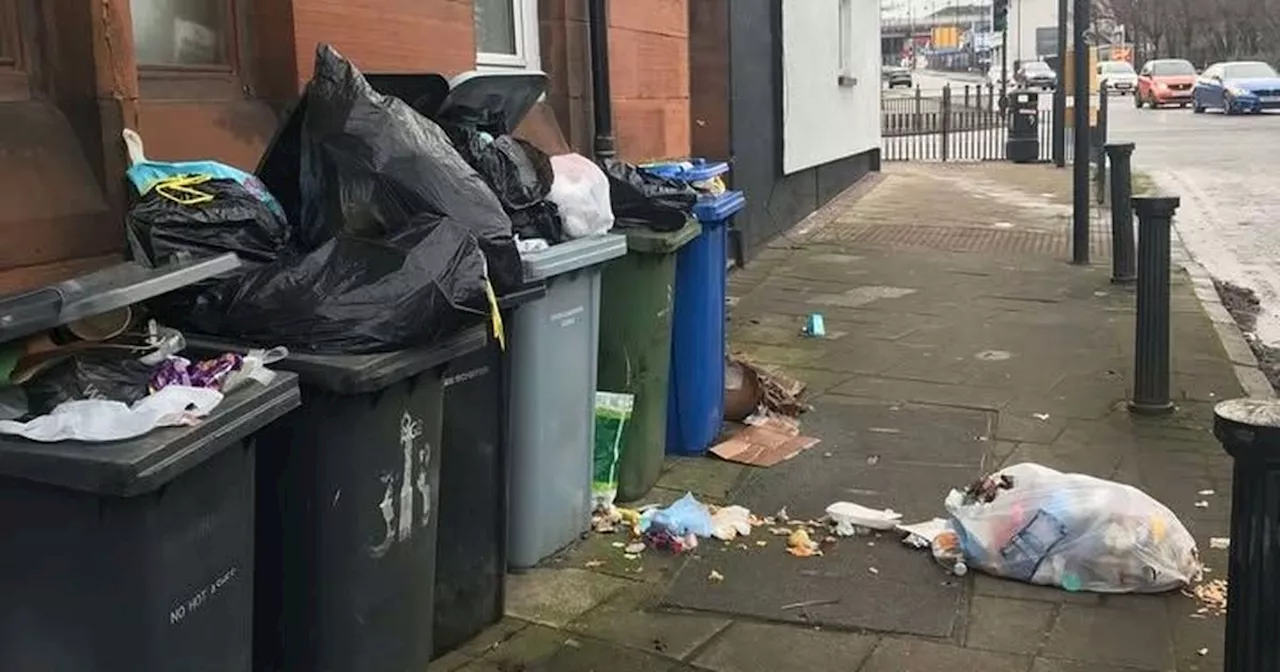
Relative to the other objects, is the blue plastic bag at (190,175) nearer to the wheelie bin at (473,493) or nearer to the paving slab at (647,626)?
the wheelie bin at (473,493)

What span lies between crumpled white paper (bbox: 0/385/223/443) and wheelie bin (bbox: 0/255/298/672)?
0.02m

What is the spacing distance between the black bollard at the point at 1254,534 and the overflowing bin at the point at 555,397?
2071 mm

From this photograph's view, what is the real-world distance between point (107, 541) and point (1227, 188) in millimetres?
18001

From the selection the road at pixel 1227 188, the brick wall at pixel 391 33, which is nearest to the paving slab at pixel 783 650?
the brick wall at pixel 391 33

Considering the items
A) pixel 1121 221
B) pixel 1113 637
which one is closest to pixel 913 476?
pixel 1113 637

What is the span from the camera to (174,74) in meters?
4.49

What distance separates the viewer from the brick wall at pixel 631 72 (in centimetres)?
734

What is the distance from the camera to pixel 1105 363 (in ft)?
24.5

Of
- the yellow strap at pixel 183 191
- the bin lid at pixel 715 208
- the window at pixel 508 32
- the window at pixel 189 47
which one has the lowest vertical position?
the bin lid at pixel 715 208

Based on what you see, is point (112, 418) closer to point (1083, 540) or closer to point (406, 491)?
point (406, 491)

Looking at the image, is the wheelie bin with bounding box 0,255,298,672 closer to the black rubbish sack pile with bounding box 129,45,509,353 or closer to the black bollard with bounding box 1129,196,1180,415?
the black rubbish sack pile with bounding box 129,45,509,353

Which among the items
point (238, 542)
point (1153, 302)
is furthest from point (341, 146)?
point (1153, 302)

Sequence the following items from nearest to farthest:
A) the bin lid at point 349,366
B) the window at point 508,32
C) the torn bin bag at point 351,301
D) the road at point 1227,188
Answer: the bin lid at point 349,366, the torn bin bag at point 351,301, the window at point 508,32, the road at point 1227,188

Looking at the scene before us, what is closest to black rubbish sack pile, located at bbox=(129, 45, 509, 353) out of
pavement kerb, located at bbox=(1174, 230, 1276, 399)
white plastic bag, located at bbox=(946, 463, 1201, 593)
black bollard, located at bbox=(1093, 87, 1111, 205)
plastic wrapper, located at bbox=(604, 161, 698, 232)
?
plastic wrapper, located at bbox=(604, 161, 698, 232)
